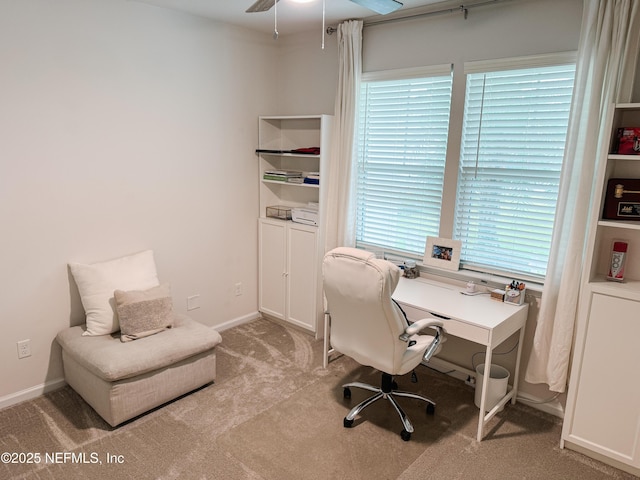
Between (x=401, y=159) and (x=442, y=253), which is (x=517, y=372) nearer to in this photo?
(x=442, y=253)

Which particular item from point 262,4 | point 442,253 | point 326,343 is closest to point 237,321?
point 326,343

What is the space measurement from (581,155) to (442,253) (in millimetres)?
1102

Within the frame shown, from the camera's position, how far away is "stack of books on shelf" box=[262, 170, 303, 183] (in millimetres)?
3963

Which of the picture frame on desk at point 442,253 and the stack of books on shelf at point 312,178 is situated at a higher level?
the stack of books on shelf at point 312,178

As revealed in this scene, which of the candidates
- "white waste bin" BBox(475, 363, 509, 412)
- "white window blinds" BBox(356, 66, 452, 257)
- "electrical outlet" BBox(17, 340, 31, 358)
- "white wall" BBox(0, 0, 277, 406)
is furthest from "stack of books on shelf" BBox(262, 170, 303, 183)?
"electrical outlet" BBox(17, 340, 31, 358)

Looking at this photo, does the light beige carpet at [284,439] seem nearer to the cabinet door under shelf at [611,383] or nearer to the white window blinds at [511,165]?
the cabinet door under shelf at [611,383]

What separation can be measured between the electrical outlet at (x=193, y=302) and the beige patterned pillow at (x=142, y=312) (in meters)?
0.72

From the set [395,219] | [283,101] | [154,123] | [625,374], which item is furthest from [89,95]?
[625,374]

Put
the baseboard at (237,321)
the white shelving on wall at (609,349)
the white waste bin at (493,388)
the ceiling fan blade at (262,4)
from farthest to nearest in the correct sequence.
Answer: the baseboard at (237,321), the white waste bin at (493,388), the white shelving on wall at (609,349), the ceiling fan blade at (262,4)

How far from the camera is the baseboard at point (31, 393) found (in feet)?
9.48

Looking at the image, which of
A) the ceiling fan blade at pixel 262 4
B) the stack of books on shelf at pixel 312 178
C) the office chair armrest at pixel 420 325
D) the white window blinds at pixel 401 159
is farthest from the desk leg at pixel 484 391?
the ceiling fan blade at pixel 262 4

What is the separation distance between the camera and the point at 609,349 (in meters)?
2.37

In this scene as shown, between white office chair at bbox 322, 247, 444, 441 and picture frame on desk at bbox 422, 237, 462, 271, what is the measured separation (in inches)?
26.1

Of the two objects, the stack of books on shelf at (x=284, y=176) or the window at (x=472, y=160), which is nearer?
the window at (x=472, y=160)
